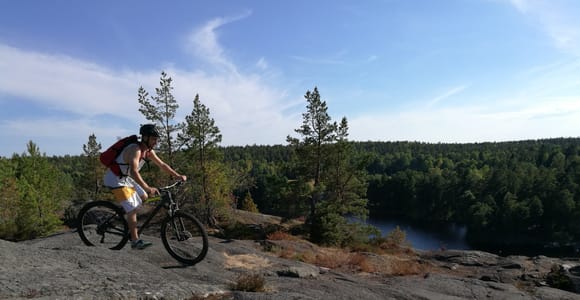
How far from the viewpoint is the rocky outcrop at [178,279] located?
6.06 m

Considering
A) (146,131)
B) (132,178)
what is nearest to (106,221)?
(132,178)

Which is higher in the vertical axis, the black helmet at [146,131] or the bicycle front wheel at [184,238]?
the black helmet at [146,131]

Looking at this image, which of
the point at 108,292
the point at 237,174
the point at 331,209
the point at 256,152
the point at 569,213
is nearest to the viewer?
the point at 108,292

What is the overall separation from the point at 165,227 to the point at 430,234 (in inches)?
2990

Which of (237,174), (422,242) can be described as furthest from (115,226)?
(422,242)

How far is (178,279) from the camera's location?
7383 mm

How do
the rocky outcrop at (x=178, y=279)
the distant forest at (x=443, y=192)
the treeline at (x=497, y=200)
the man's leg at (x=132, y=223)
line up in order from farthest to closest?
1. the treeline at (x=497, y=200)
2. the distant forest at (x=443, y=192)
3. the man's leg at (x=132, y=223)
4. the rocky outcrop at (x=178, y=279)

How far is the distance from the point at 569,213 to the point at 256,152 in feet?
458

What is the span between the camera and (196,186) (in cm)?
3228

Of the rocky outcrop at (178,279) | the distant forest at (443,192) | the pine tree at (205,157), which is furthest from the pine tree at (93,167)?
the rocky outcrop at (178,279)

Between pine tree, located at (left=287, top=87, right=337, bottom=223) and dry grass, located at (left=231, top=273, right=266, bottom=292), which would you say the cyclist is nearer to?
dry grass, located at (left=231, top=273, right=266, bottom=292)

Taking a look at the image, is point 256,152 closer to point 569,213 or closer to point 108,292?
point 569,213

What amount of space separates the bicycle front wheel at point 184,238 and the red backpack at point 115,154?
149 centimetres

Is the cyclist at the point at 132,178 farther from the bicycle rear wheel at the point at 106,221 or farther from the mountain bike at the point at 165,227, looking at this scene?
the bicycle rear wheel at the point at 106,221
